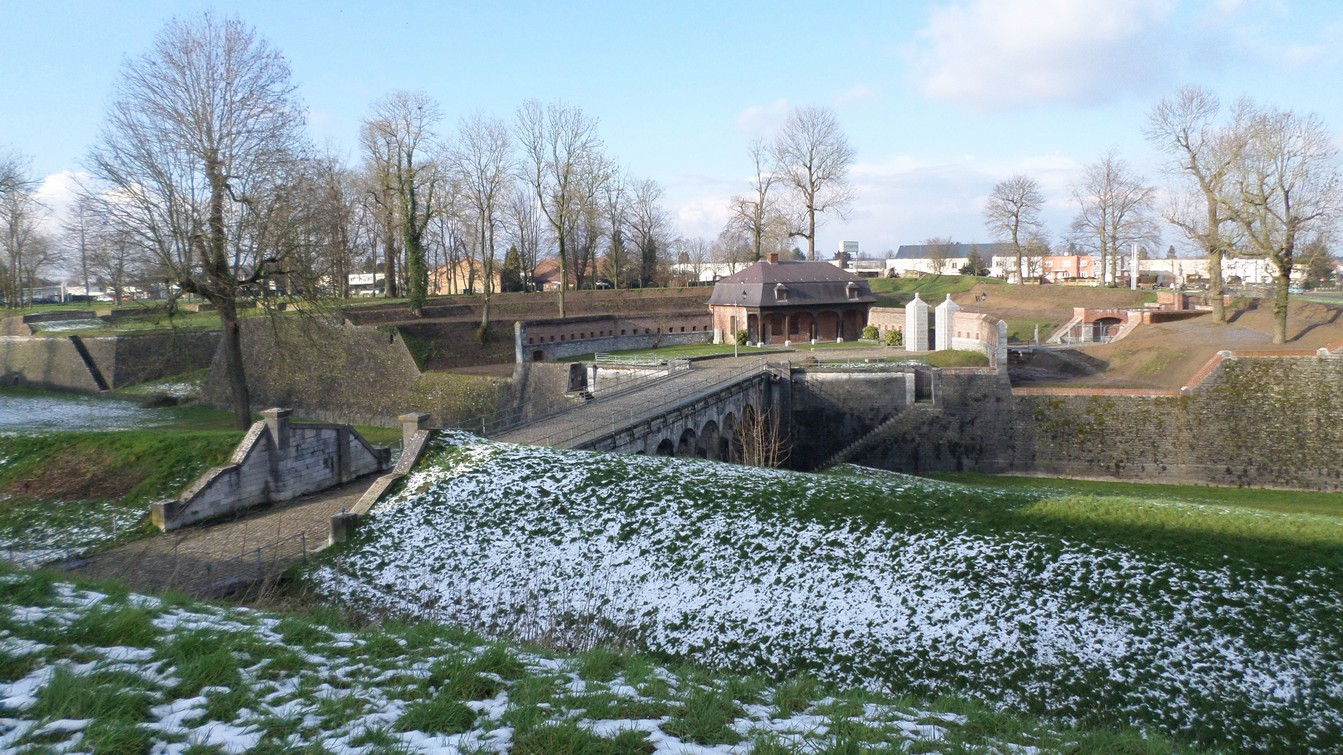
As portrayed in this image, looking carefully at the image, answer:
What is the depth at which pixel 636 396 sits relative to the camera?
80.2ft

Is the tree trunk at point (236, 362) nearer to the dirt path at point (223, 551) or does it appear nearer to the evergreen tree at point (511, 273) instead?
the dirt path at point (223, 551)

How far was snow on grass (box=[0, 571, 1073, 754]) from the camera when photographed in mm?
4969

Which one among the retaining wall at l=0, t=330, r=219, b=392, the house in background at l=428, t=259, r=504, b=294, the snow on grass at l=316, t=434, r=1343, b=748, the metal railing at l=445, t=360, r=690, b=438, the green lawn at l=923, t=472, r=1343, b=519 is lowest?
the green lawn at l=923, t=472, r=1343, b=519

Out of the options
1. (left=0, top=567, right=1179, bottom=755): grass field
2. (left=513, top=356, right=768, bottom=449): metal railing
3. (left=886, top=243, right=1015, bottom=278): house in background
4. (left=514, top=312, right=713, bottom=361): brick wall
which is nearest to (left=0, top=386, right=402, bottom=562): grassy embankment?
(left=513, top=356, right=768, bottom=449): metal railing

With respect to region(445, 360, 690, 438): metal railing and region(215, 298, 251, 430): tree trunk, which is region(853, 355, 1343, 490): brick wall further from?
region(215, 298, 251, 430): tree trunk

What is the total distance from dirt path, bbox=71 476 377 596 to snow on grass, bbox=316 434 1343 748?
1.07m

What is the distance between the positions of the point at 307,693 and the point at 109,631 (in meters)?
1.63

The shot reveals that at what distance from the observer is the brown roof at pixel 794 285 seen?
132ft

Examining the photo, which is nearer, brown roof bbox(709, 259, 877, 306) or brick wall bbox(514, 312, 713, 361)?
brick wall bbox(514, 312, 713, 361)

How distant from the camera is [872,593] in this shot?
11.4 meters

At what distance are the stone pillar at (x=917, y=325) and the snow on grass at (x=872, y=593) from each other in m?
22.6

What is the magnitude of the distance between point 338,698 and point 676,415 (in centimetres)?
1562

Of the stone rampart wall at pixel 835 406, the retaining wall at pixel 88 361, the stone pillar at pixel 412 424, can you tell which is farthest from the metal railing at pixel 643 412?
the retaining wall at pixel 88 361

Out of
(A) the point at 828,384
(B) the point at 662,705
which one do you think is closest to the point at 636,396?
(A) the point at 828,384
